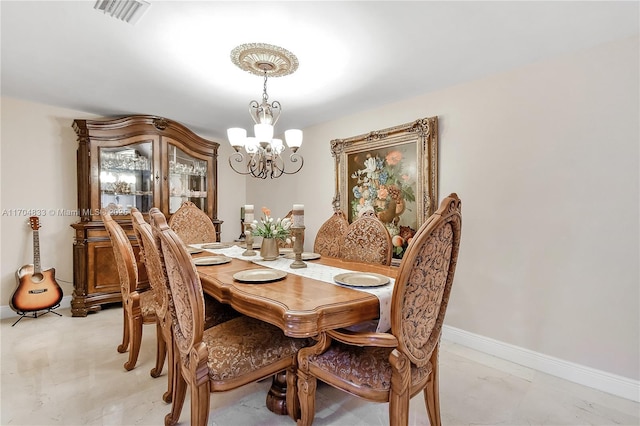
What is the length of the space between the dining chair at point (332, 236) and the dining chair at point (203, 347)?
1.15 metres

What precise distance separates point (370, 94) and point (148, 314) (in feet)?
8.12

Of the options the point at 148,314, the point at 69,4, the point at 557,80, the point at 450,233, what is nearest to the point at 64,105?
the point at 69,4

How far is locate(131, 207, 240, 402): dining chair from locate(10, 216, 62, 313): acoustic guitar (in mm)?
2105

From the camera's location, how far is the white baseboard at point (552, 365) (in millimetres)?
1883

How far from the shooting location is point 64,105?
3.24 m

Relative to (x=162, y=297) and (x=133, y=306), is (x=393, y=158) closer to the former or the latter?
(x=162, y=297)

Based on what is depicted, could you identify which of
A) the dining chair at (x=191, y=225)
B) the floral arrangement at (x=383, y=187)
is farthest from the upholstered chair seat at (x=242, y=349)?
the floral arrangement at (x=383, y=187)

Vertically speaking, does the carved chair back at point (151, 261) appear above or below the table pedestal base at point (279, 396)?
above

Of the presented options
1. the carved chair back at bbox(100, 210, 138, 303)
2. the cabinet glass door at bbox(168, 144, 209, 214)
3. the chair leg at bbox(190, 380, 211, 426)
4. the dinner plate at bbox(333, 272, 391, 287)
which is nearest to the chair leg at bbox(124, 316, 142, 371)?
the carved chair back at bbox(100, 210, 138, 303)

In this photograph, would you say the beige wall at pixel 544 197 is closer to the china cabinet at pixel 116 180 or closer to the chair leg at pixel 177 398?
the china cabinet at pixel 116 180

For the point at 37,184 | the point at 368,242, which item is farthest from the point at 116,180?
the point at 368,242

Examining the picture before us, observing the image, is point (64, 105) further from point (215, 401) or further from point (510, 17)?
point (510, 17)

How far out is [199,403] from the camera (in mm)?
1274

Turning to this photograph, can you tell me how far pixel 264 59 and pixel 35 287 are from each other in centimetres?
302
